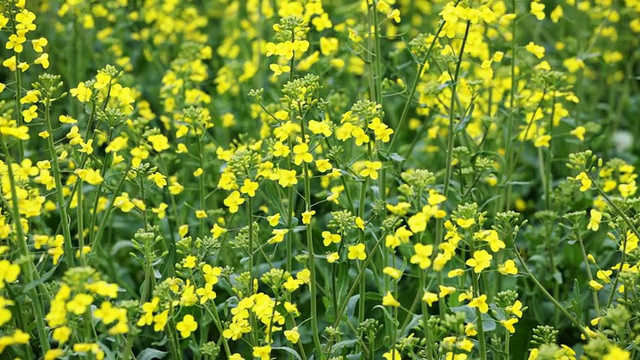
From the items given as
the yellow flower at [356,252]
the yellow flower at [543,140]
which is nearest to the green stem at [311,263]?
the yellow flower at [356,252]

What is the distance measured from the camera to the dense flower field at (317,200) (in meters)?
3.15

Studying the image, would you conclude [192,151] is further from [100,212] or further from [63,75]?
[63,75]

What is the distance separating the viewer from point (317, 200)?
5383 millimetres

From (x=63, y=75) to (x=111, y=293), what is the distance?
458cm

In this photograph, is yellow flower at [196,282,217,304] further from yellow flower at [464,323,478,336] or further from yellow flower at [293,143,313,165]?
yellow flower at [464,323,478,336]

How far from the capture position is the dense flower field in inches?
124

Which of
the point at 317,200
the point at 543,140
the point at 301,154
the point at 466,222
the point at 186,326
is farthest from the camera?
the point at 317,200

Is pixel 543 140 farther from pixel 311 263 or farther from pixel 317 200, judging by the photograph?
pixel 311 263

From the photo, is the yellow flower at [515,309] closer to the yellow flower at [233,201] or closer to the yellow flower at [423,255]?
the yellow flower at [423,255]

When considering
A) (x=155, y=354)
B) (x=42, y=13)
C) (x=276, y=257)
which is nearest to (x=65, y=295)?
(x=155, y=354)

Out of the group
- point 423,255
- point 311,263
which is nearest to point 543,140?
point 311,263

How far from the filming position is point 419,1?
25.7 feet

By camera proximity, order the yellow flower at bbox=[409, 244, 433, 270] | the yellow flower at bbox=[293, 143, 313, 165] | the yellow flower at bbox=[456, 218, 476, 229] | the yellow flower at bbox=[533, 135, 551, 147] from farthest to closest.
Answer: the yellow flower at bbox=[533, 135, 551, 147] → the yellow flower at bbox=[293, 143, 313, 165] → the yellow flower at bbox=[456, 218, 476, 229] → the yellow flower at bbox=[409, 244, 433, 270]

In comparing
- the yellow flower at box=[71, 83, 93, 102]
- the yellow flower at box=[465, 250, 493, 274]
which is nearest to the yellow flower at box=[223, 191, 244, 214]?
the yellow flower at box=[71, 83, 93, 102]
